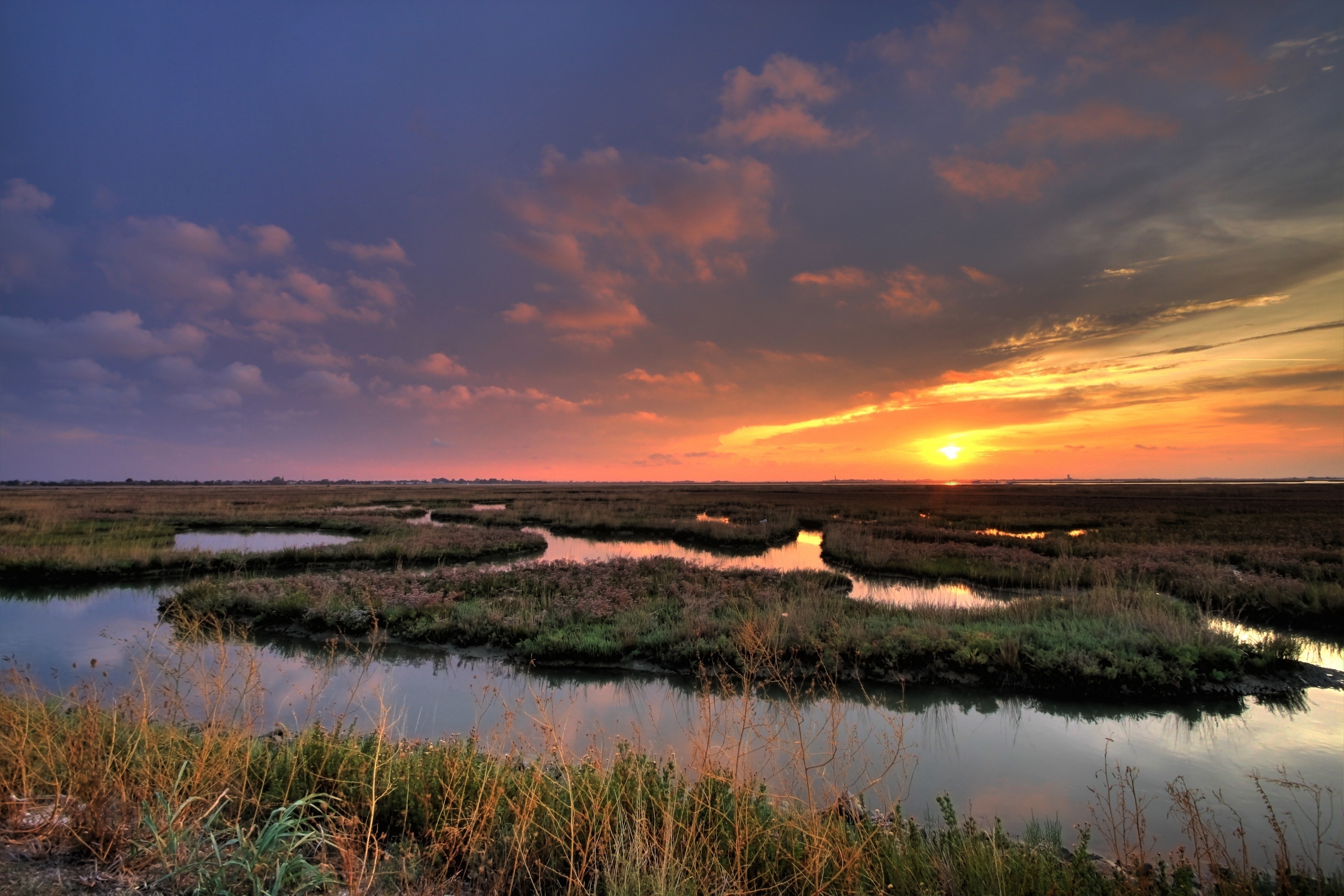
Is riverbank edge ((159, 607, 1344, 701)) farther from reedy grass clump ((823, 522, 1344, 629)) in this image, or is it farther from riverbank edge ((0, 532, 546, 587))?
riverbank edge ((0, 532, 546, 587))

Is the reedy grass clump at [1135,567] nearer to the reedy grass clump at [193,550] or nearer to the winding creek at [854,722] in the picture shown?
the winding creek at [854,722]

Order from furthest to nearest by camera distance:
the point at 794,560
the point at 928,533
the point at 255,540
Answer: the point at 928,533 < the point at 255,540 < the point at 794,560

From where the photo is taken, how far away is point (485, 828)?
14.4ft

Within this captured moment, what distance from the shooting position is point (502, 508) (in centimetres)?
5781

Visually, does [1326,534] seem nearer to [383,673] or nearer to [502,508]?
[383,673]

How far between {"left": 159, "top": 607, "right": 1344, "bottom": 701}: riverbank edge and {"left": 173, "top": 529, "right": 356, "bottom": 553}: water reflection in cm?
Answer: 1866

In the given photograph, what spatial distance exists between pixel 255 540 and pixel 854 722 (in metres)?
35.1

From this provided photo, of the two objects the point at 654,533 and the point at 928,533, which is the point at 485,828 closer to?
the point at 928,533

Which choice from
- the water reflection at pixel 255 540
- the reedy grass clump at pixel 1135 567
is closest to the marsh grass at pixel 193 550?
the water reflection at pixel 255 540

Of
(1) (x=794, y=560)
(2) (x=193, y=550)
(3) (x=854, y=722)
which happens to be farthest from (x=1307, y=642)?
(2) (x=193, y=550)

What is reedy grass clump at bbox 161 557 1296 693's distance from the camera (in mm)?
10828

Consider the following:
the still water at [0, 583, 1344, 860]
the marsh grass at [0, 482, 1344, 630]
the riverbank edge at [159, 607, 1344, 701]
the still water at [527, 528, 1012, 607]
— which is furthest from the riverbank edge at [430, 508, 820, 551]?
the still water at [0, 583, 1344, 860]

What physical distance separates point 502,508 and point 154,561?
36107mm

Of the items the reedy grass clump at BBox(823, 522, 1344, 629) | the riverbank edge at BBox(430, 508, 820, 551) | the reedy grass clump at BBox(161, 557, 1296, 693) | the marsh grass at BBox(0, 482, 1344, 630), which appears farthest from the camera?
the riverbank edge at BBox(430, 508, 820, 551)
